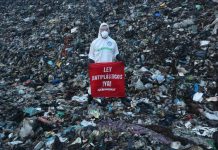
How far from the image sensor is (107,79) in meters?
6.83

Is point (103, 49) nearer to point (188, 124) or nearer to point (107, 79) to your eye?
point (107, 79)

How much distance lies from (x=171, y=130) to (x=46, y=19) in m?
8.52

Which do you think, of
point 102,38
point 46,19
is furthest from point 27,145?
point 46,19

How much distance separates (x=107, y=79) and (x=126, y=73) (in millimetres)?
1757

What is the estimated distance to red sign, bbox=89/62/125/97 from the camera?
6762mm

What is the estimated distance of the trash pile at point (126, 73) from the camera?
19.3 feet

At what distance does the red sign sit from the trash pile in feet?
0.83

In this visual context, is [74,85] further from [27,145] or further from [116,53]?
[27,145]

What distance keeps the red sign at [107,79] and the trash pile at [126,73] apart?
Answer: 25cm

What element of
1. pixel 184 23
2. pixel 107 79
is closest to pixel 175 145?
pixel 107 79

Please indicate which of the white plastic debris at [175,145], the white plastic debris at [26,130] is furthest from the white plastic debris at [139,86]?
the white plastic debris at [26,130]

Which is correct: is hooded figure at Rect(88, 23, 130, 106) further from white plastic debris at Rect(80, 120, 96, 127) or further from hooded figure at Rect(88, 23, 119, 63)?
white plastic debris at Rect(80, 120, 96, 127)

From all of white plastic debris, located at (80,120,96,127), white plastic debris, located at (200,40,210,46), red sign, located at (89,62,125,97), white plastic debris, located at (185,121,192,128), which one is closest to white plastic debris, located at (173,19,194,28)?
white plastic debris, located at (200,40,210,46)

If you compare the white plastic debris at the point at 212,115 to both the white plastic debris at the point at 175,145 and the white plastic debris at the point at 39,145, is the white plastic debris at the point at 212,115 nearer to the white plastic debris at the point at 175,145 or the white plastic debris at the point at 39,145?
the white plastic debris at the point at 175,145
